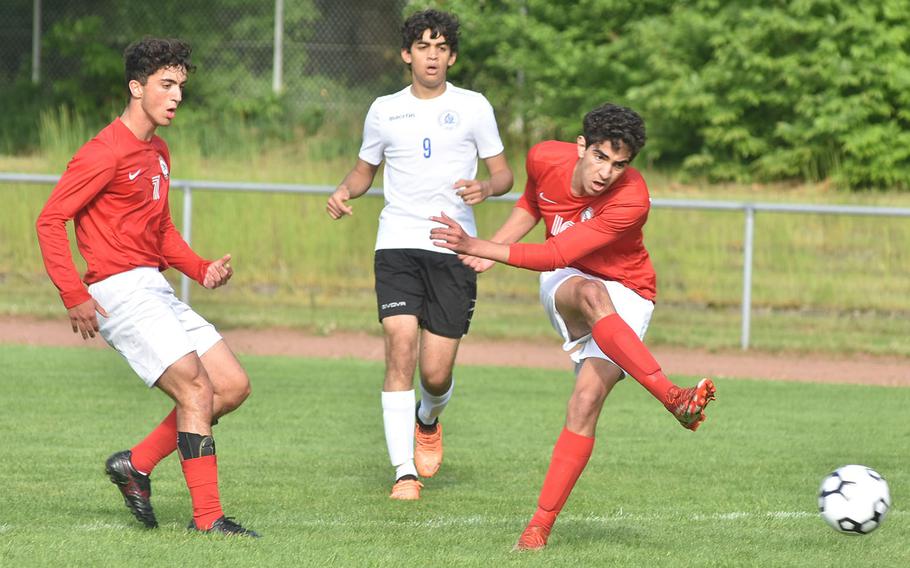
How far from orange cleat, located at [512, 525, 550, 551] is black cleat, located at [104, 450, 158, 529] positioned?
Result: 1565 mm

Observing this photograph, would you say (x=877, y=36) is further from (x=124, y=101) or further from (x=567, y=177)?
(x=567, y=177)

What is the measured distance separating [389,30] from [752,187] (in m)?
7.95

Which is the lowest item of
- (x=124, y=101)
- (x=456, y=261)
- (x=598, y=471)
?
(x=598, y=471)

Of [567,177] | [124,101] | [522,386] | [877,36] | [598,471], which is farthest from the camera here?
[124,101]

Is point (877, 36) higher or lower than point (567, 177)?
higher

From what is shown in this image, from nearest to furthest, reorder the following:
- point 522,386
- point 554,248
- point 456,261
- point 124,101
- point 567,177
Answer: point 554,248
point 567,177
point 456,261
point 522,386
point 124,101

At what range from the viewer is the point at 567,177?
21.0 ft

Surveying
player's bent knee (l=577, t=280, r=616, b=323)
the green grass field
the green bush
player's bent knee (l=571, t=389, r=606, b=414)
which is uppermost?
the green bush

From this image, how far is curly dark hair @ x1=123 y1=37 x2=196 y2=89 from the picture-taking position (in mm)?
5891

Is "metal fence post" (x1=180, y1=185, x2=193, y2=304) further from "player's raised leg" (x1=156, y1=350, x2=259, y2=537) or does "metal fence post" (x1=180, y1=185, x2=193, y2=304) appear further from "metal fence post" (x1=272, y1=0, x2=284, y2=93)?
"metal fence post" (x1=272, y1=0, x2=284, y2=93)

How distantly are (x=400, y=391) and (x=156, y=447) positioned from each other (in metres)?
1.44

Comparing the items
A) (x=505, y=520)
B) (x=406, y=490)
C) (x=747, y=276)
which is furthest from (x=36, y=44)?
(x=505, y=520)

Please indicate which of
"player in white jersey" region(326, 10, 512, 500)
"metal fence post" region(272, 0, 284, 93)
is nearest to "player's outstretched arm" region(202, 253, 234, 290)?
"player in white jersey" region(326, 10, 512, 500)

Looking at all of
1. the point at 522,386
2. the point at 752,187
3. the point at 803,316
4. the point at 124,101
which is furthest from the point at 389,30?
the point at 522,386
